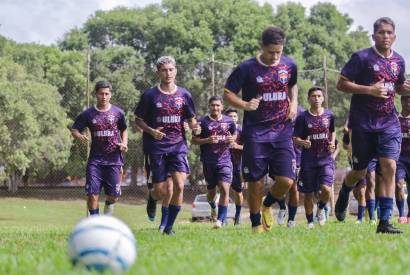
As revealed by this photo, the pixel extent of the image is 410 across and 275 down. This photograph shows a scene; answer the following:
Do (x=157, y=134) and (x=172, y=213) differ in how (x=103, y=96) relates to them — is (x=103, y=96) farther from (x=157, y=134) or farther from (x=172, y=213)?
(x=172, y=213)

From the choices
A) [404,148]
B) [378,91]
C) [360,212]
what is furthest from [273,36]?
[360,212]

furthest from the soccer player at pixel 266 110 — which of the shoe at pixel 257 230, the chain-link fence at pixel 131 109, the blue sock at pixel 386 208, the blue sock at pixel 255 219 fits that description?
the chain-link fence at pixel 131 109

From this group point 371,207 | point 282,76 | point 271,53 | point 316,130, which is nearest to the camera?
point 271,53

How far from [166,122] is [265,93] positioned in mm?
1997

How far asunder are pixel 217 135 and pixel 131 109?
1715cm

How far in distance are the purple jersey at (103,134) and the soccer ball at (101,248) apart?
22.3 feet

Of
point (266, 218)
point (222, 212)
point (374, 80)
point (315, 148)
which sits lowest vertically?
point (222, 212)

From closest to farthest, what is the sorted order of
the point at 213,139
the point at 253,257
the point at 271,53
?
the point at 253,257 < the point at 271,53 < the point at 213,139

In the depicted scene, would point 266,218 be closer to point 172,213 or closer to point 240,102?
point 172,213

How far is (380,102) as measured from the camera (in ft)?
29.3

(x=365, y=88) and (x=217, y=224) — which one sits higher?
(x=365, y=88)

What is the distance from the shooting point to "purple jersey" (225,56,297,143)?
30.2ft

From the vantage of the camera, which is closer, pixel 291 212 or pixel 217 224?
pixel 291 212

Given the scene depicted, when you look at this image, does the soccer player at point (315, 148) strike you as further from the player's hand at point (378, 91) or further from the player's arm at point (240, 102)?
the player's hand at point (378, 91)
